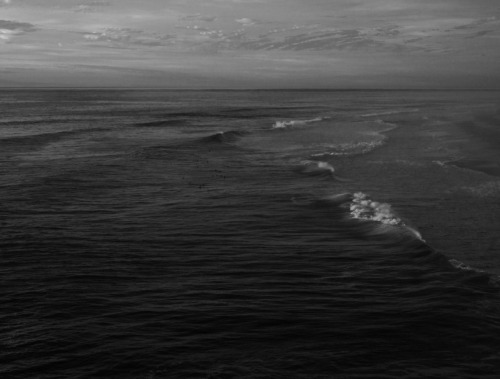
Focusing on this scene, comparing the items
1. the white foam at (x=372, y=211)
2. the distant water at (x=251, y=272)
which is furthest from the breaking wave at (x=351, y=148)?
the white foam at (x=372, y=211)

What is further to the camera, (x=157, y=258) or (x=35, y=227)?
(x=35, y=227)

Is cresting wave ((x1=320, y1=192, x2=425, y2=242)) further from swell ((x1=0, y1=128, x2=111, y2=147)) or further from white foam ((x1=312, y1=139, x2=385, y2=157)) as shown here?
swell ((x1=0, y1=128, x2=111, y2=147))

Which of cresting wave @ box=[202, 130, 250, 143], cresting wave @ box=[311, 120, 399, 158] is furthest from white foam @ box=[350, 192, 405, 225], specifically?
cresting wave @ box=[202, 130, 250, 143]

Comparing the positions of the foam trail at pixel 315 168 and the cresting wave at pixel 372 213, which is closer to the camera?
the cresting wave at pixel 372 213

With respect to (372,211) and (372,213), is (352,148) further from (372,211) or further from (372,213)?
(372,213)

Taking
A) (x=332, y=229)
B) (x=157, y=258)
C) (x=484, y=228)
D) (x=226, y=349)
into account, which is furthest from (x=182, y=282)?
(x=484, y=228)

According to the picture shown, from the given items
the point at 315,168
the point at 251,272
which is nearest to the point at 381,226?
the point at 251,272

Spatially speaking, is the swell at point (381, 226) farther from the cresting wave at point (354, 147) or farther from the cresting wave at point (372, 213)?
the cresting wave at point (354, 147)

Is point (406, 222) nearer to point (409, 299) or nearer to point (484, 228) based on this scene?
point (484, 228)
